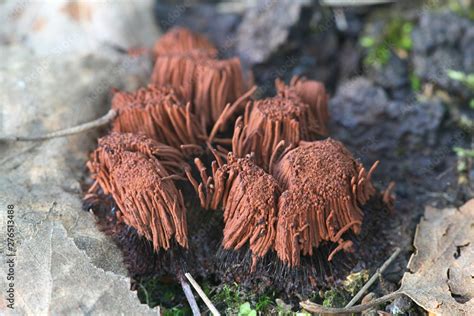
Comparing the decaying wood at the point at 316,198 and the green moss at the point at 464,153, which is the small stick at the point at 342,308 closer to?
the decaying wood at the point at 316,198

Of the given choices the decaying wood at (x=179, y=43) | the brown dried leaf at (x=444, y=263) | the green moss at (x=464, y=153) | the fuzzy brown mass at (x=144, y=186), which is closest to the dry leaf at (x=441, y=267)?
the brown dried leaf at (x=444, y=263)

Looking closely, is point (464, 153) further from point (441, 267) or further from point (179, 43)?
point (179, 43)

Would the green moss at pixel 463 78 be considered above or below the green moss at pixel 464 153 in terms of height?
above

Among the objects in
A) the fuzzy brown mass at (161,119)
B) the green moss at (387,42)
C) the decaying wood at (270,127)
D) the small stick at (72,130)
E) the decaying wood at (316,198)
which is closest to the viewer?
the decaying wood at (316,198)

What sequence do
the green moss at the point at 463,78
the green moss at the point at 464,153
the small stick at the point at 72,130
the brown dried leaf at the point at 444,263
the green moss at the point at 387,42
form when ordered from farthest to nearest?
the green moss at the point at 387,42, the green moss at the point at 463,78, the green moss at the point at 464,153, the small stick at the point at 72,130, the brown dried leaf at the point at 444,263

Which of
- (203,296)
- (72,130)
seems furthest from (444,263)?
(72,130)

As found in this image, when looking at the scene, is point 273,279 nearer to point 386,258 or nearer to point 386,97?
point 386,258

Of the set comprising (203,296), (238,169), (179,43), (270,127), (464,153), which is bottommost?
(203,296)
